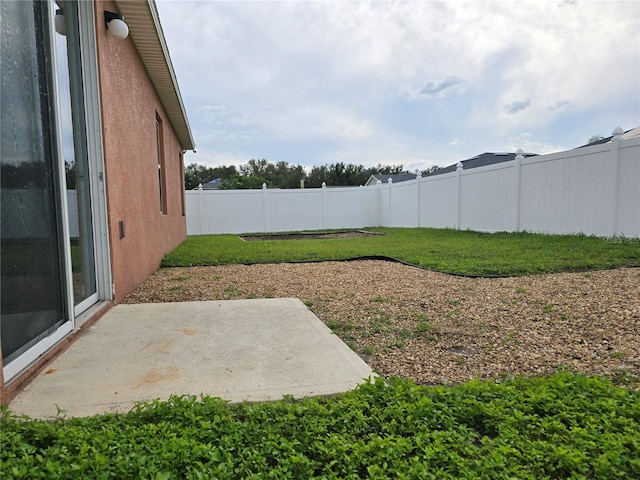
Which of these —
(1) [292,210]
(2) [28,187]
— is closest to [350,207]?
(1) [292,210]

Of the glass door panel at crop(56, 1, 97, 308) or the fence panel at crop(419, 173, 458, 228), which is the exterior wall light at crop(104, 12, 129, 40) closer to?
the glass door panel at crop(56, 1, 97, 308)

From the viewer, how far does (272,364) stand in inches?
89.6

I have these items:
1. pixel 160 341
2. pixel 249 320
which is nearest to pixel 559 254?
pixel 249 320

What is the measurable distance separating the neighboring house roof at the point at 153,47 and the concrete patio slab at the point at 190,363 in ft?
11.9

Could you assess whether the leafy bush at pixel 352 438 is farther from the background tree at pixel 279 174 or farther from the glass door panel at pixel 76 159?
the background tree at pixel 279 174

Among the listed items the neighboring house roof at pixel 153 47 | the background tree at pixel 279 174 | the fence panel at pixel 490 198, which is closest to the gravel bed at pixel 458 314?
the neighboring house roof at pixel 153 47

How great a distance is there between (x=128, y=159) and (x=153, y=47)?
205 cm

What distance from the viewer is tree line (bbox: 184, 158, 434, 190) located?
38.3m

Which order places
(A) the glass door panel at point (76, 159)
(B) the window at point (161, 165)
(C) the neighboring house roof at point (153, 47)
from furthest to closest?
1. (B) the window at point (161, 165)
2. (C) the neighboring house roof at point (153, 47)
3. (A) the glass door panel at point (76, 159)

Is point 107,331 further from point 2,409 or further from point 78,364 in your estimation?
point 2,409

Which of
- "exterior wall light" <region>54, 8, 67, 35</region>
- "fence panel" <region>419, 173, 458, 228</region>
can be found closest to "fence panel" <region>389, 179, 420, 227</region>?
"fence panel" <region>419, 173, 458, 228</region>

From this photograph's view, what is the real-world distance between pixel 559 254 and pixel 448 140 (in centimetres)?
1782

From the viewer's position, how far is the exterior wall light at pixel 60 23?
9.72 feet

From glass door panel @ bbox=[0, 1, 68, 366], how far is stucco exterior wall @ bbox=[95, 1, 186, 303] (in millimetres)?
1194
